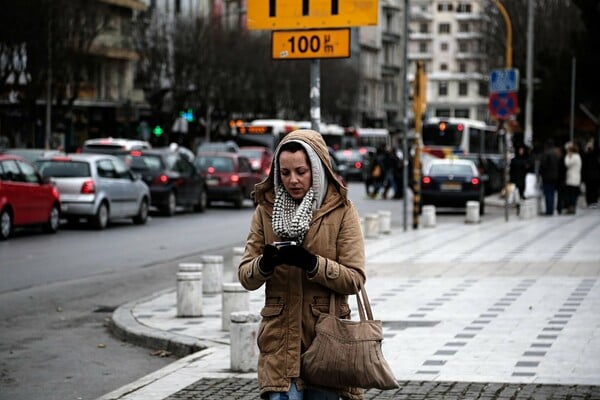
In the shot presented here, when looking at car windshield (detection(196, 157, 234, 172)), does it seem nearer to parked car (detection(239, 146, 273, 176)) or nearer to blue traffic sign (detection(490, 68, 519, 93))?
parked car (detection(239, 146, 273, 176))

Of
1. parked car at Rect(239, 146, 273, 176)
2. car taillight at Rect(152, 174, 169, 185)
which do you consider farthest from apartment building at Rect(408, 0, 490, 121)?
car taillight at Rect(152, 174, 169, 185)

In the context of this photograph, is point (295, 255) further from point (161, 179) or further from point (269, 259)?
point (161, 179)

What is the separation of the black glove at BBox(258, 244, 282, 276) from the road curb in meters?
5.95

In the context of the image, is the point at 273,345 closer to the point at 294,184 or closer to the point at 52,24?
the point at 294,184

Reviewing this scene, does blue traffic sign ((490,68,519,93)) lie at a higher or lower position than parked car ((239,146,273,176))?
higher

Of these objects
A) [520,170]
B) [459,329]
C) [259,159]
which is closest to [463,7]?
[259,159]

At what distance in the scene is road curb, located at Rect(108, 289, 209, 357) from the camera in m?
11.8

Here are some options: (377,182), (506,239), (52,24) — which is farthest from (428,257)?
(52,24)

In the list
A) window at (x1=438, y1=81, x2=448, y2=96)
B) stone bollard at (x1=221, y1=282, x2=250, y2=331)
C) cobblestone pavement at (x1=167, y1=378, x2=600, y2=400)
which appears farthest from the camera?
window at (x1=438, y1=81, x2=448, y2=96)

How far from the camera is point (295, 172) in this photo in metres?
5.79

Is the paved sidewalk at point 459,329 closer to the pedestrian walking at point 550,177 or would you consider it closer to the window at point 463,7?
the pedestrian walking at point 550,177

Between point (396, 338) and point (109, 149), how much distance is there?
30.1 metres

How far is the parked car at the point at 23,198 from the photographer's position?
25188mm

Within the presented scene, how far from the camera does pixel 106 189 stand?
29.4m
